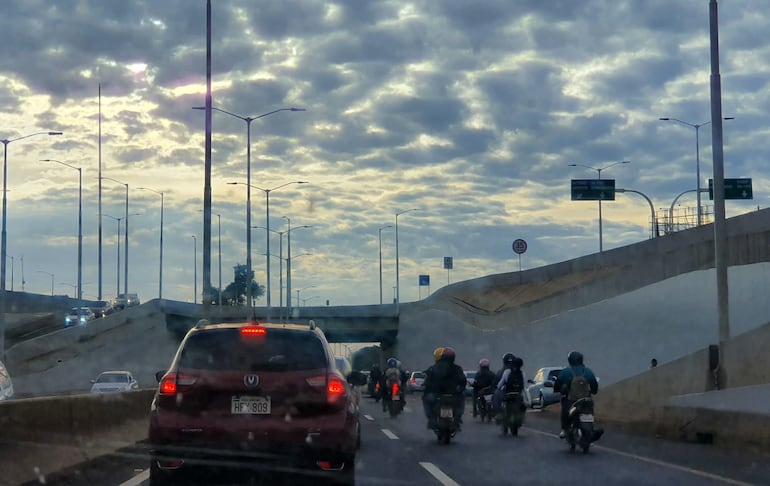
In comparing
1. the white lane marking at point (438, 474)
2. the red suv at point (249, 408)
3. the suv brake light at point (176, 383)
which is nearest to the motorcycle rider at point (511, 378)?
the white lane marking at point (438, 474)

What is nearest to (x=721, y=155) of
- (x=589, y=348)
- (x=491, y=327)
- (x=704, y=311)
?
(x=704, y=311)

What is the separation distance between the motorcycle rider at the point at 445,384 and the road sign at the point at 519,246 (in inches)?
1862

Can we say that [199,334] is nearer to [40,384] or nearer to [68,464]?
[68,464]

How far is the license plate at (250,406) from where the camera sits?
9.65 meters

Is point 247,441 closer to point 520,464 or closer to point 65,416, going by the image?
point 65,416

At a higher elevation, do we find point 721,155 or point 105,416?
point 721,155

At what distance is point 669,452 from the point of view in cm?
1623

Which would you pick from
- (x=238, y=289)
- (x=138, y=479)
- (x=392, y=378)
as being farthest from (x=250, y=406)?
(x=238, y=289)

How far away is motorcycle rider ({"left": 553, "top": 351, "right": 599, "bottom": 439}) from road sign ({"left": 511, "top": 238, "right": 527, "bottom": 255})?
4953 centimetres

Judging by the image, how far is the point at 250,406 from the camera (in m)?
9.66

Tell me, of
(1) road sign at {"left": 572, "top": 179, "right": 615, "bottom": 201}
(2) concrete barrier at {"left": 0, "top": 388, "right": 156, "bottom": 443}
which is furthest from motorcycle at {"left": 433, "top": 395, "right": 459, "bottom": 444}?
(1) road sign at {"left": 572, "top": 179, "right": 615, "bottom": 201}

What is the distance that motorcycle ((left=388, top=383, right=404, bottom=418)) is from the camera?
93.6 ft

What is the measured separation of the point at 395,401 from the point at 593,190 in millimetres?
32426

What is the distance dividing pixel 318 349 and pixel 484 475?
144 inches
